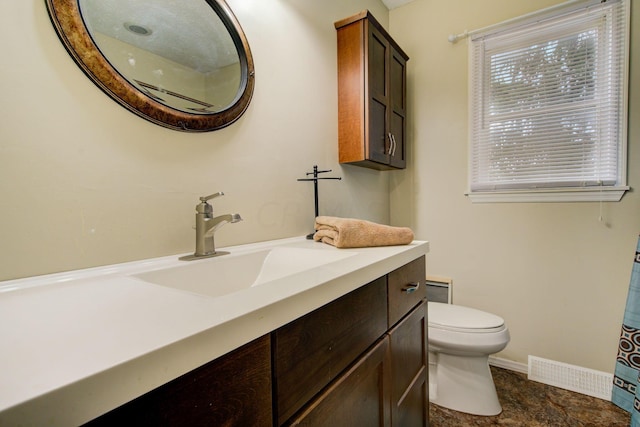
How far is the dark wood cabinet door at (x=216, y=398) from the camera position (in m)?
0.31

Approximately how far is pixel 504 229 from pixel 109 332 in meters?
2.00

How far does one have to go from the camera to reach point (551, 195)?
1.67 m

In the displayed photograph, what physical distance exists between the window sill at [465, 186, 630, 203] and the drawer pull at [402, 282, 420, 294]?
108 cm

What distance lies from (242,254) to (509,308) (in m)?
1.72

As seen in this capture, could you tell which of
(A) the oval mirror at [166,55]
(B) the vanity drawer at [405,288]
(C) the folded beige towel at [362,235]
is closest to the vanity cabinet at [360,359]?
(B) the vanity drawer at [405,288]

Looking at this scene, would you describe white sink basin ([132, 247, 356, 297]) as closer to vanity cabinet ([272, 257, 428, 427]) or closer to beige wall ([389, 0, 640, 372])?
vanity cabinet ([272, 257, 428, 427])

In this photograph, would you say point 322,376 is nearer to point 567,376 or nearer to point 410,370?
point 410,370

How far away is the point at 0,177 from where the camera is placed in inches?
23.0

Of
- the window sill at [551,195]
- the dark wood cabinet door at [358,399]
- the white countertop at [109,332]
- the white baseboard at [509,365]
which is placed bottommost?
the white baseboard at [509,365]

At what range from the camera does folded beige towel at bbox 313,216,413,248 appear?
102 cm

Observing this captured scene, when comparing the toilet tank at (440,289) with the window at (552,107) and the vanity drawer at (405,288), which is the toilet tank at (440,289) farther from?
the vanity drawer at (405,288)

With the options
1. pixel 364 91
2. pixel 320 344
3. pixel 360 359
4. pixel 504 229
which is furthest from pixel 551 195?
pixel 320 344

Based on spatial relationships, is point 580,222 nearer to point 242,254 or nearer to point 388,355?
point 388,355

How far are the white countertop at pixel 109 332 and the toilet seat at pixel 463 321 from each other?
1.01 m
